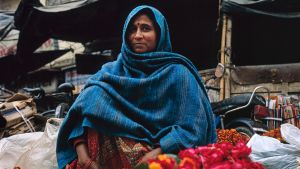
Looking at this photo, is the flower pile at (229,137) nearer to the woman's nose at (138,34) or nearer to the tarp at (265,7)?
the woman's nose at (138,34)

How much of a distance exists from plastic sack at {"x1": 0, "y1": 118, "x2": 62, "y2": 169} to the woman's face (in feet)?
4.94

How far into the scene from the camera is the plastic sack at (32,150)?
12.3ft

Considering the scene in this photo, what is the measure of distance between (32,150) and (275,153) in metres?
1.98

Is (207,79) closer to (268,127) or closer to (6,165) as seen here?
(268,127)

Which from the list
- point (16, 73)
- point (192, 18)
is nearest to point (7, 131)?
point (192, 18)

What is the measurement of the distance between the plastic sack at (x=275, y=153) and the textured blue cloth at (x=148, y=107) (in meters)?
1.06

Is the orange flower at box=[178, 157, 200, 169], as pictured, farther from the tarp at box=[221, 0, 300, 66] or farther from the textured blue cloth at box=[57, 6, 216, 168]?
the tarp at box=[221, 0, 300, 66]


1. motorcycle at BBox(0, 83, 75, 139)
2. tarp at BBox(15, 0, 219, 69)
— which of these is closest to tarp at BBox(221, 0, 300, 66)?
tarp at BBox(15, 0, 219, 69)

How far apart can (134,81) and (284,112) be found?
356 cm

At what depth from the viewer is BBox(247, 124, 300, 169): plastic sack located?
11.2ft

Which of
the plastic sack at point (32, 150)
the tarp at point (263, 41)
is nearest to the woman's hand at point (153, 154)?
the plastic sack at point (32, 150)

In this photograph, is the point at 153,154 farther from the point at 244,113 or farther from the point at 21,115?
the point at 21,115

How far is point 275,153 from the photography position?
11.5 feet

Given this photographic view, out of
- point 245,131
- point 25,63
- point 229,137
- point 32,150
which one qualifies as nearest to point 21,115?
point 32,150
